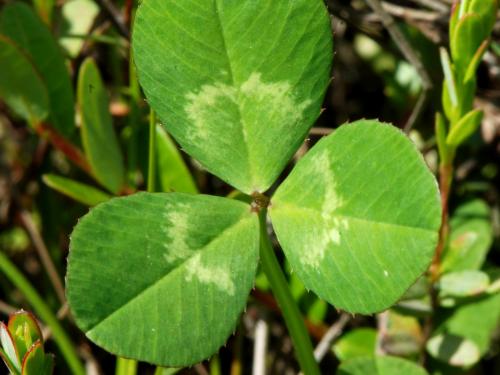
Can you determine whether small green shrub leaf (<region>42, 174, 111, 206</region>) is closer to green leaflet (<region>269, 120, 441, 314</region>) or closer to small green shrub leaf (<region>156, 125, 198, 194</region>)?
small green shrub leaf (<region>156, 125, 198, 194</region>)

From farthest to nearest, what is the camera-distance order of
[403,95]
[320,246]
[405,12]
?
1. [403,95]
2. [405,12]
3. [320,246]

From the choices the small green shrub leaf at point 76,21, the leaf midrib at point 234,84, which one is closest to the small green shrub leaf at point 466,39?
the leaf midrib at point 234,84

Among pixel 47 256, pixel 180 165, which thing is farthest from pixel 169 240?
pixel 47 256

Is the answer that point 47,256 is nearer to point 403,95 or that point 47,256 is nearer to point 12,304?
point 12,304

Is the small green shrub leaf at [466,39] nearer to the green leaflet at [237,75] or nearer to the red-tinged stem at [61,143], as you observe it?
the green leaflet at [237,75]

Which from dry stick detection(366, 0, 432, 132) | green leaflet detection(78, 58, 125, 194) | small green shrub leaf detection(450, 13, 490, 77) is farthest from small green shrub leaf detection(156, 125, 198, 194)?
small green shrub leaf detection(450, 13, 490, 77)

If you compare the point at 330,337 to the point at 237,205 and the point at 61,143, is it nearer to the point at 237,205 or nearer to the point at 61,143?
the point at 237,205

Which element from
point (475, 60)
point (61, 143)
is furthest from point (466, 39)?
point (61, 143)
